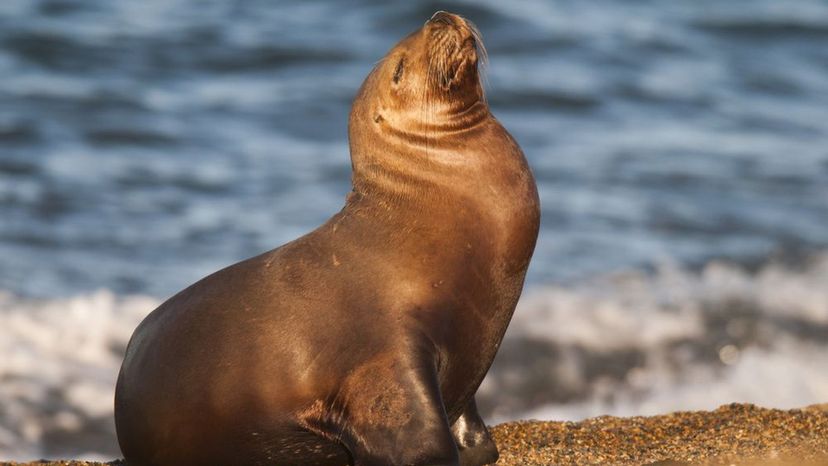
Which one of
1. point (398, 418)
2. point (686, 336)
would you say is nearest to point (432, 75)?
point (398, 418)

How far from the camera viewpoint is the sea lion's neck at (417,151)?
16.5ft

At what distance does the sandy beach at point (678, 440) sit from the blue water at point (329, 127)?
446 centimetres

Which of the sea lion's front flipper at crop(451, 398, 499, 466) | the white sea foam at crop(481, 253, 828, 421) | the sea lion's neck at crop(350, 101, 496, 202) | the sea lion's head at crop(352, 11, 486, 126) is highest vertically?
the sea lion's head at crop(352, 11, 486, 126)

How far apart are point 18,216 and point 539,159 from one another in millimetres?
4981

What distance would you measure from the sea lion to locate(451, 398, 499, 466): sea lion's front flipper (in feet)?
0.60

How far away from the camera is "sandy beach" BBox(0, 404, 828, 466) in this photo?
518cm

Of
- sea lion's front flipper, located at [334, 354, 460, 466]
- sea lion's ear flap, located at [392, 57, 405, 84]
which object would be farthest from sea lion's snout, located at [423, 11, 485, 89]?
sea lion's front flipper, located at [334, 354, 460, 466]

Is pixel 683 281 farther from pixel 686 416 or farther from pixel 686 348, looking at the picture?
pixel 686 416

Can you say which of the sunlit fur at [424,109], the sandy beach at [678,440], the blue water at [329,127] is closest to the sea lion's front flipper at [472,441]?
the sandy beach at [678,440]

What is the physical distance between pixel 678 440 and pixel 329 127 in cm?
963

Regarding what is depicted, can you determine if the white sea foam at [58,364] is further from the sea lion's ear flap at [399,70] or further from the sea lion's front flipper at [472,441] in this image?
the sea lion's ear flap at [399,70]

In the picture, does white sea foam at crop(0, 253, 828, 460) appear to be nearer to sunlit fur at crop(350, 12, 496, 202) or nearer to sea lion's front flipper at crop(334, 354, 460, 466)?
sunlit fur at crop(350, 12, 496, 202)

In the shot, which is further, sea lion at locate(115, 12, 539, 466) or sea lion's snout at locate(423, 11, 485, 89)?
sea lion's snout at locate(423, 11, 485, 89)

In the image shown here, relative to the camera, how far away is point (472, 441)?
5.35 m
